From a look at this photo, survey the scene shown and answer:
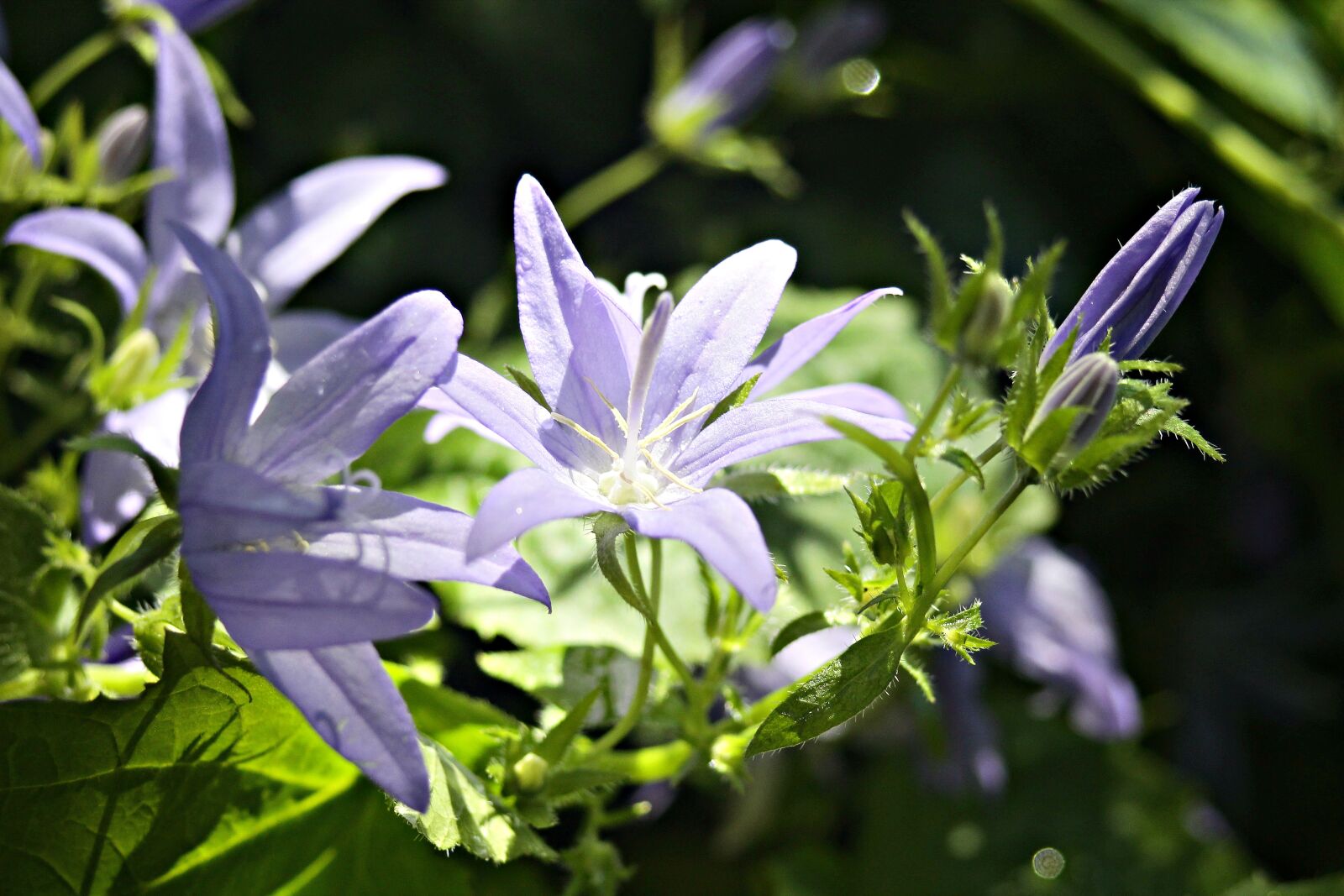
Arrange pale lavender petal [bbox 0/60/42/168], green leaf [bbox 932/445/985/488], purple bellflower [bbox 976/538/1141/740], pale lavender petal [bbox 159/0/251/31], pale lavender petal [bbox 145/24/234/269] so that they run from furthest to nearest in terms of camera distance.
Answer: purple bellflower [bbox 976/538/1141/740]
pale lavender petal [bbox 159/0/251/31]
pale lavender petal [bbox 145/24/234/269]
pale lavender petal [bbox 0/60/42/168]
green leaf [bbox 932/445/985/488]

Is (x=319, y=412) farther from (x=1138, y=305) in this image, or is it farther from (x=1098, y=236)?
(x=1098, y=236)

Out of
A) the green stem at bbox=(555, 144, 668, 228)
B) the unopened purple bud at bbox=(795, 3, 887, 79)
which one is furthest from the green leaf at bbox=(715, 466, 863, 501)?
the unopened purple bud at bbox=(795, 3, 887, 79)

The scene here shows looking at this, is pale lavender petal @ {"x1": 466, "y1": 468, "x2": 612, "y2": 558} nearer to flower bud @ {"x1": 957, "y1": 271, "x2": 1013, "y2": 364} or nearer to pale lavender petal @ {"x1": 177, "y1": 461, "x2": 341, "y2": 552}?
pale lavender petal @ {"x1": 177, "y1": 461, "x2": 341, "y2": 552}

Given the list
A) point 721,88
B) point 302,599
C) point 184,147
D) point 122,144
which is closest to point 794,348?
point 302,599

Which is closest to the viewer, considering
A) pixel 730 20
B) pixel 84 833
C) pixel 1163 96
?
pixel 84 833

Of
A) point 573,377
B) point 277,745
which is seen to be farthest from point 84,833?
point 573,377

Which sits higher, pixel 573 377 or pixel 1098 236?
pixel 573 377

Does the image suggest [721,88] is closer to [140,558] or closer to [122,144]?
[122,144]
